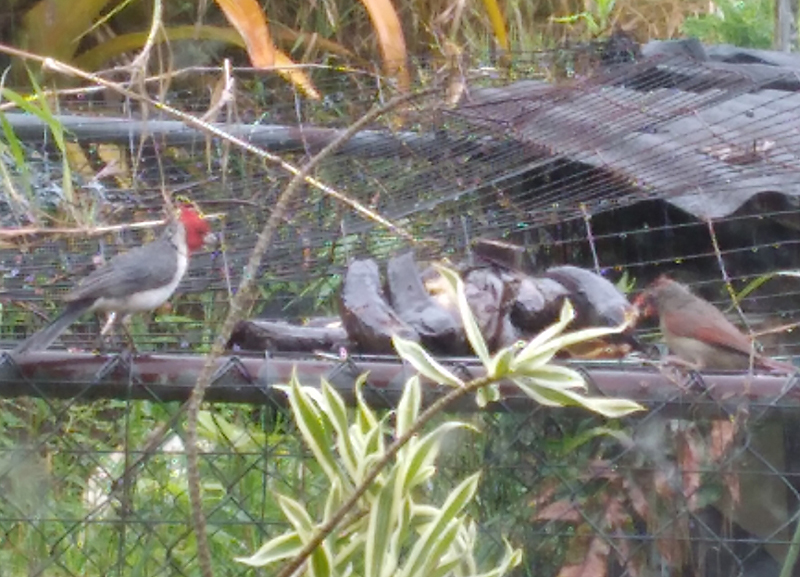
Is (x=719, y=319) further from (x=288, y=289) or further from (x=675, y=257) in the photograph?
(x=288, y=289)

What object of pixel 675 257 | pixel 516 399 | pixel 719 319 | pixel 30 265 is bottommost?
pixel 675 257

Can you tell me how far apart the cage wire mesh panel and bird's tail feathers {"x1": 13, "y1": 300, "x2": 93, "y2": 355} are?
12cm

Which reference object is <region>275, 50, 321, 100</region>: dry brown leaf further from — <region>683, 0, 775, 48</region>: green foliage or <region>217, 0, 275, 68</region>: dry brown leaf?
<region>683, 0, 775, 48</region>: green foliage

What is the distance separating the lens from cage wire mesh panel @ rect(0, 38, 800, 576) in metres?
2.61

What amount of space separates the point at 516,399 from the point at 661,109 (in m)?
2.82

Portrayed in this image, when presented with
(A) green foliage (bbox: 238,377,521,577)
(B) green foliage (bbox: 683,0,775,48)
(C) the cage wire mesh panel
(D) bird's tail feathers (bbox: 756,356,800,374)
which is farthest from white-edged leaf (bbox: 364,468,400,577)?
(B) green foliage (bbox: 683,0,775,48)

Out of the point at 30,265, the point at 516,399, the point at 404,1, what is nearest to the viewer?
the point at 516,399

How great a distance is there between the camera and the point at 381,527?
6.47 ft

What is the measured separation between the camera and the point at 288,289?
521cm

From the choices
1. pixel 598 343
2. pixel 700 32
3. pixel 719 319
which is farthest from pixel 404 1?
pixel 598 343

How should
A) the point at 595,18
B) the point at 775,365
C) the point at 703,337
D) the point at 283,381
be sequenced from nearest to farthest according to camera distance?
the point at 283,381
the point at 775,365
the point at 703,337
the point at 595,18

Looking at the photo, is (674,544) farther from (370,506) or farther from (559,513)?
(370,506)

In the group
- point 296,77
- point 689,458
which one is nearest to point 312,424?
point 689,458

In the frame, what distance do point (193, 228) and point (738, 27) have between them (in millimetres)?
3871
